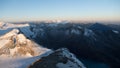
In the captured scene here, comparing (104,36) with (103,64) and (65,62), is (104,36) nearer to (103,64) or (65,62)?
(103,64)

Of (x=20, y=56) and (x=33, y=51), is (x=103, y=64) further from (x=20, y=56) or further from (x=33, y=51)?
(x=20, y=56)

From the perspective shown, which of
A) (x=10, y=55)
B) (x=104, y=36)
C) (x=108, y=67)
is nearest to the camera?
(x=10, y=55)

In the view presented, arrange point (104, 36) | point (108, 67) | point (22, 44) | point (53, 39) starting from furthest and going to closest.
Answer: point (53, 39) → point (104, 36) → point (22, 44) → point (108, 67)

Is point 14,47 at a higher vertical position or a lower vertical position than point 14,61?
higher

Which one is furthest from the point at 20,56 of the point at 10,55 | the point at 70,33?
the point at 70,33

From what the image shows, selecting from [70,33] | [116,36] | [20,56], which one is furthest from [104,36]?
[20,56]

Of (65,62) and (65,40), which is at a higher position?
(65,62)

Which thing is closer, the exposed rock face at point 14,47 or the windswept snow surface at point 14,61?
the windswept snow surface at point 14,61

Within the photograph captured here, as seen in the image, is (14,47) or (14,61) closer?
(14,61)

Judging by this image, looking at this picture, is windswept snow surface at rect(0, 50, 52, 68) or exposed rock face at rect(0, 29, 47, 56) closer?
windswept snow surface at rect(0, 50, 52, 68)

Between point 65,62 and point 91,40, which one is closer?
point 65,62
